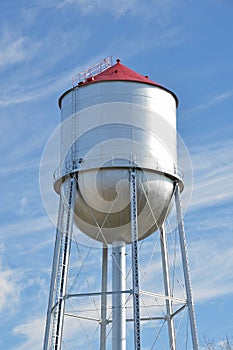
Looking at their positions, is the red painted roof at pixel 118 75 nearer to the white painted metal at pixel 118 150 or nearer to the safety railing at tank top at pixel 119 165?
the white painted metal at pixel 118 150

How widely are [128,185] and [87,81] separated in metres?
3.20

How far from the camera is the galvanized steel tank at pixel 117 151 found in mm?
16266

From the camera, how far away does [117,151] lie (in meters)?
16.4

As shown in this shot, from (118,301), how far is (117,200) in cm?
270

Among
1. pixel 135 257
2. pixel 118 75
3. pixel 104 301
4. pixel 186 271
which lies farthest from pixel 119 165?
pixel 104 301

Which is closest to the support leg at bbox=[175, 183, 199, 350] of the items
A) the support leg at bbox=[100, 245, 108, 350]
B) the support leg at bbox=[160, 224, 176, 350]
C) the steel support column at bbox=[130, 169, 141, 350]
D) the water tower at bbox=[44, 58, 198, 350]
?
the water tower at bbox=[44, 58, 198, 350]

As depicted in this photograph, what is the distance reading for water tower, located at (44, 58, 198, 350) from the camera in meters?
16.1

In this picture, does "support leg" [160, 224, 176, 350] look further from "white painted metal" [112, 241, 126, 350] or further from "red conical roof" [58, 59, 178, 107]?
"red conical roof" [58, 59, 178, 107]

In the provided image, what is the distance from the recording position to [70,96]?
17.6 meters

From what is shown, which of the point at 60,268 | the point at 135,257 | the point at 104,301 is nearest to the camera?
the point at 135,257

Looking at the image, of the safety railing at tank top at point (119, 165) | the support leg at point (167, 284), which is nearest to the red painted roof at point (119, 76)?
the safety railing at tank top at point (119, 165)

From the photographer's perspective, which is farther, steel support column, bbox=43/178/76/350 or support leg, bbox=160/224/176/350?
support leg, bbox=160/224/176/350

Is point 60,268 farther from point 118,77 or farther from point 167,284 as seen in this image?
point 118,77

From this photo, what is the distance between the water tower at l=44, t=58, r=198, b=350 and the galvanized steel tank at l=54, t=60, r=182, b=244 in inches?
1.0
